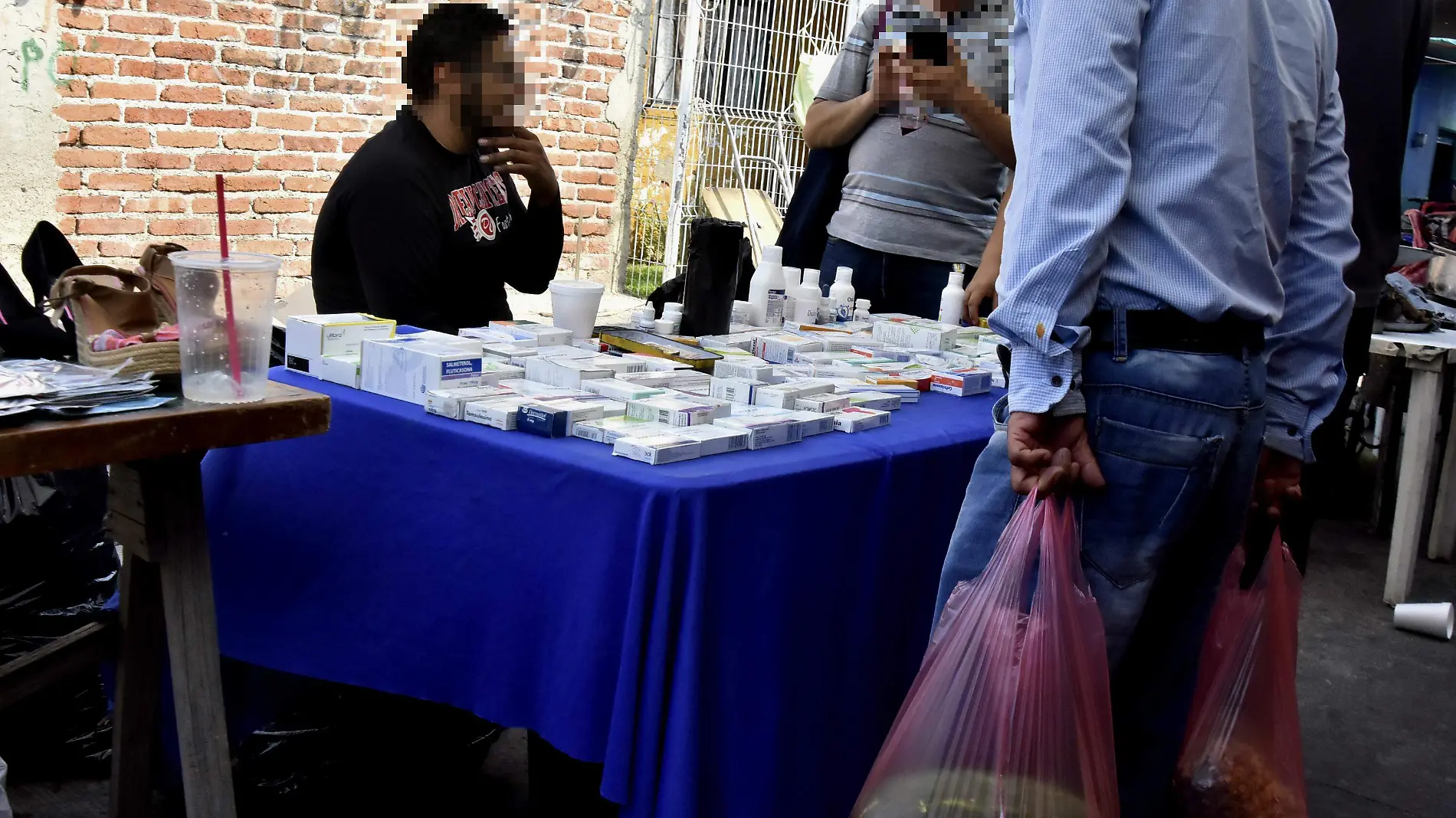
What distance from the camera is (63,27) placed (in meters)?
Result: 4.77

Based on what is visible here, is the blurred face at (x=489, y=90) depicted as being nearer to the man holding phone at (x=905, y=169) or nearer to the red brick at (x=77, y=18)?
the man holding phone at (x=905, y=169)

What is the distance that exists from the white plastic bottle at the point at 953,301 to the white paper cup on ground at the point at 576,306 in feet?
3.37

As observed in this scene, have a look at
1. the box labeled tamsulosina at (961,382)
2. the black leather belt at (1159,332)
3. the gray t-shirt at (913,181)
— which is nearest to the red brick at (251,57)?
the gray t-shirt at (913,181)

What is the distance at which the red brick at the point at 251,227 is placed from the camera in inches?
215

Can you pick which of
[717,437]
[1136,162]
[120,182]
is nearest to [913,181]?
[1136,162]

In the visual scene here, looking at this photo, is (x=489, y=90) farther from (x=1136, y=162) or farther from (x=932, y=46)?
(x=1136, y=162)

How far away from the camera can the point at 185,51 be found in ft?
16.9

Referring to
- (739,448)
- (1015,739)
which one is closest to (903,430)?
(739,448)

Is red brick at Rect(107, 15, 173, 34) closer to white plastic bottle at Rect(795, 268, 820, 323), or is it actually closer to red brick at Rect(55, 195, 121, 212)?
red brick at Rect(55, 195, 121, 212)

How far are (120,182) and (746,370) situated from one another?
4052 millimetres

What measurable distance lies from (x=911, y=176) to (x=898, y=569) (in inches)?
62.7

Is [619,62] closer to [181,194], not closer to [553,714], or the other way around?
[181,194]

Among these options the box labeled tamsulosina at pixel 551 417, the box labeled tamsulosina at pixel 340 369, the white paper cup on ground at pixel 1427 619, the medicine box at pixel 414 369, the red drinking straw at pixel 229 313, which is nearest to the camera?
the red drinking straw at pixel 229 313

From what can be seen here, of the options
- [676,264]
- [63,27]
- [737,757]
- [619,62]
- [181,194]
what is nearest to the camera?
[737,757]
